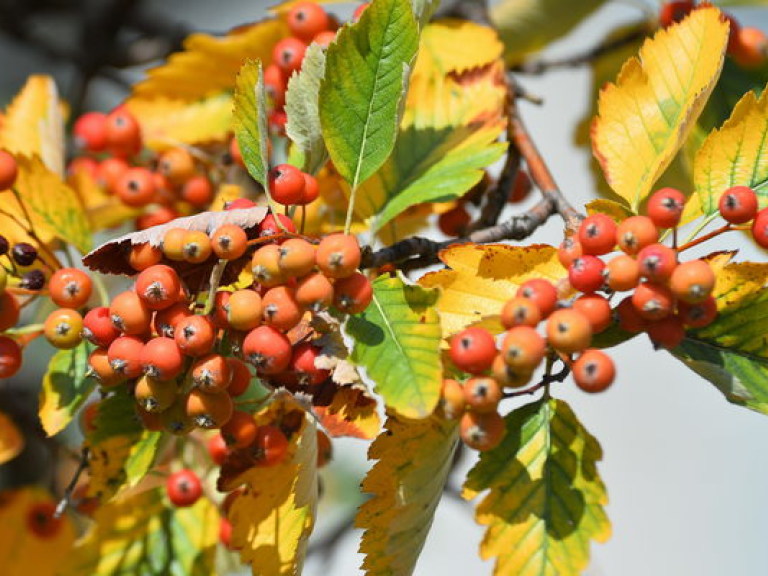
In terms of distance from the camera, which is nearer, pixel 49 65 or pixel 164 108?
pixel 164 108

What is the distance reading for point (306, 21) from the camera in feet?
6.16

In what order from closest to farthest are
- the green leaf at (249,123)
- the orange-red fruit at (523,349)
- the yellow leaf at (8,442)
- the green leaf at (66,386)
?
the orange-red fruit at (523,349) → the green leaf at (249,123) → the green leaf at (66,386) → the yellow leaf at (8,442)

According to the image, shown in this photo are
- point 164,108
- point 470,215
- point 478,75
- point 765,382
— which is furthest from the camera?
point 164,108

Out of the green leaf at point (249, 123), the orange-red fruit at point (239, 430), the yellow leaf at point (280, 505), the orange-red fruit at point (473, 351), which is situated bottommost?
the yellow leaf at point (280, 505)

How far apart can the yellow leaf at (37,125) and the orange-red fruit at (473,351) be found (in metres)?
1.04

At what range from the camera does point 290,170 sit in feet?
4.54

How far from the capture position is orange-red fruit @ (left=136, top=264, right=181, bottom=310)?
124cm

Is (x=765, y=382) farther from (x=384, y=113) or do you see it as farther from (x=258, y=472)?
(x=258, y=472)

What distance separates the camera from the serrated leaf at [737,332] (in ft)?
4.28

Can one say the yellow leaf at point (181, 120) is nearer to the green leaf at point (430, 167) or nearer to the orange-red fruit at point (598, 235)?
the green leaf at point (430, 167)

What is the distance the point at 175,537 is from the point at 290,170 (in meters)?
0.94

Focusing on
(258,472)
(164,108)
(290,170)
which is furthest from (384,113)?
(164,108)

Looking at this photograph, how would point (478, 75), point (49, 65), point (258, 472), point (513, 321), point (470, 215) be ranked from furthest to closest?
point (49, 65) → point (470, 215) → point (478, 75) → point (258, 472) → point (513, 321)

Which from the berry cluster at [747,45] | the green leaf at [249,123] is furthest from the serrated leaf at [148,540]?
the berry cluster at [747,45]
